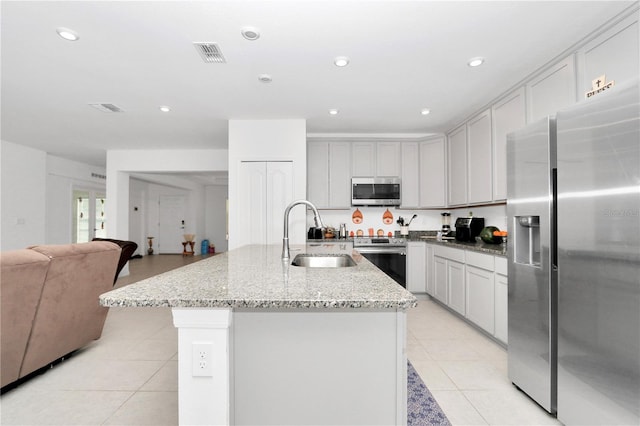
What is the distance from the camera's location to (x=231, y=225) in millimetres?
3971

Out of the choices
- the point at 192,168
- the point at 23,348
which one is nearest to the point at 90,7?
the point at 23,348

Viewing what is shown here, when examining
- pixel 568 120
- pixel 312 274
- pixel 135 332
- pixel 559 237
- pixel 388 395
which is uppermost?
pixel 568 120

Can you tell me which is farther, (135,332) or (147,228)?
(147,228)

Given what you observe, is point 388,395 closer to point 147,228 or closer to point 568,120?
point 568,120

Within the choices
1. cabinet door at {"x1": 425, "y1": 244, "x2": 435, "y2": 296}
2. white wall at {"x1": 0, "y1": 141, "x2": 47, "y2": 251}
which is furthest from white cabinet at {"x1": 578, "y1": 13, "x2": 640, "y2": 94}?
white wall at {"x1": 0, "y1": 141, "x2": 47, "y2": 251}

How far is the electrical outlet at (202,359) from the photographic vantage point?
987 millimetres

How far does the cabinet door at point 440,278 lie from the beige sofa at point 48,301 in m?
3.58

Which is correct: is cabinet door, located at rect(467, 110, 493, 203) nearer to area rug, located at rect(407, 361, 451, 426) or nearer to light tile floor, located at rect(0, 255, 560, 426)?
light tile floor, located at rect(0, 255, 560, 426)

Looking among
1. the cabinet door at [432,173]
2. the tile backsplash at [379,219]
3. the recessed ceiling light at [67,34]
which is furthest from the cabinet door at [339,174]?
the recessed ceiling light at [67,34]

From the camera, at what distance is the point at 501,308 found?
269 centimetres

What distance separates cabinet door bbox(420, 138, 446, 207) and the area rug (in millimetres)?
2880

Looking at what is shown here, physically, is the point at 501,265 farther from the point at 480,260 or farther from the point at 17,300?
the point at 17,300

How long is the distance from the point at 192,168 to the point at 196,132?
1.39m

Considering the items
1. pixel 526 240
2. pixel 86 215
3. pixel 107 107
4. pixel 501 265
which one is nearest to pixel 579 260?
pixel 526 240
